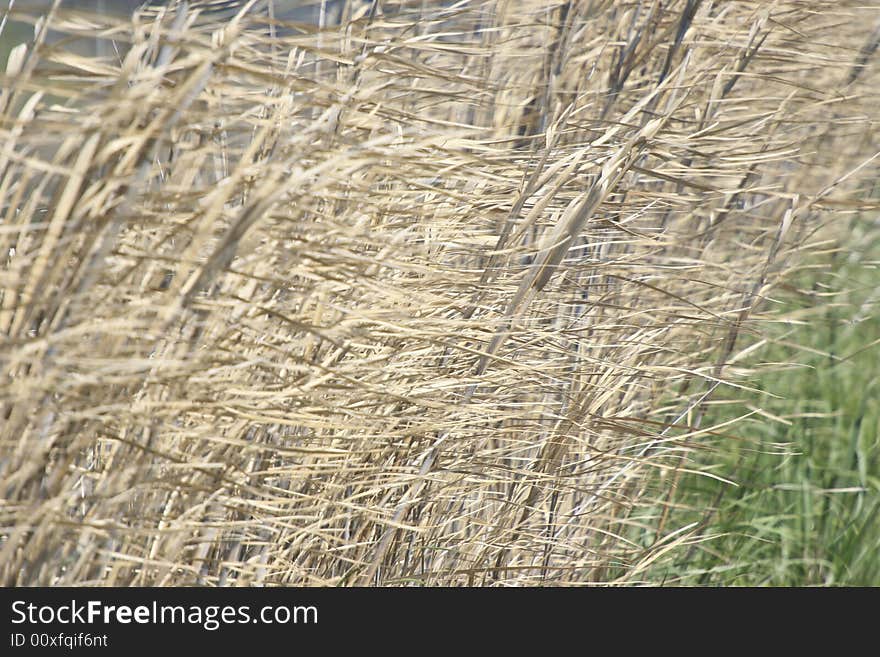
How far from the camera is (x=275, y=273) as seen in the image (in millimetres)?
1021

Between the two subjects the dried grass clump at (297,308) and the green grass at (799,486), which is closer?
the dried grass clump at (297,308)

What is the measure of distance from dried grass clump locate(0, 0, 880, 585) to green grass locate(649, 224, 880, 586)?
0.36m

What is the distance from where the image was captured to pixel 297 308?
3.76 ft

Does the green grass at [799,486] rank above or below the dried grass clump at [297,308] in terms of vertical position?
below

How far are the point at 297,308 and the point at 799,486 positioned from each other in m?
1.32

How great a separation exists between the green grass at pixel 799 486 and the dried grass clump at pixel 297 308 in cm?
36

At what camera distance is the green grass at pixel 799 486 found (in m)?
1.85

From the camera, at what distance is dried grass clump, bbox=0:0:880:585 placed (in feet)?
2.97

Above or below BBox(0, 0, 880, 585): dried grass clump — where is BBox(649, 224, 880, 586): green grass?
below

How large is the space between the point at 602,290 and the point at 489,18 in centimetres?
52

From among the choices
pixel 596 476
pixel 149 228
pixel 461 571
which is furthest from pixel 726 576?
pixel 149 228

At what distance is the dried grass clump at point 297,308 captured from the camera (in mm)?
904

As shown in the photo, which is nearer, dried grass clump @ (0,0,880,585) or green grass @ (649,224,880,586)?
dried grass clump @ (0,0,880,585)
